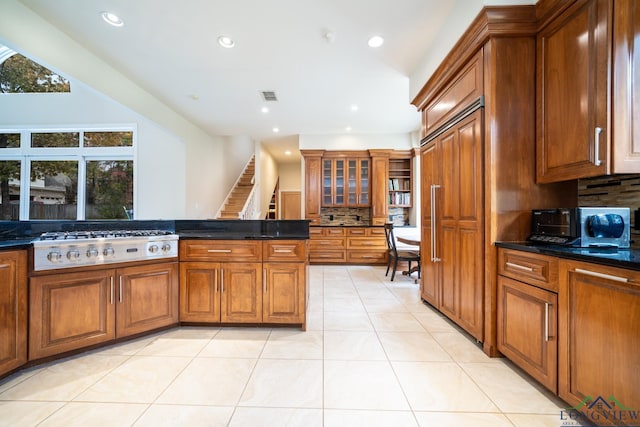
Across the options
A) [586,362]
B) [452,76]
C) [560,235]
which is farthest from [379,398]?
[452,76]

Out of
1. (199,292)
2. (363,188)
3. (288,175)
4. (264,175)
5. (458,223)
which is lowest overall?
(199,292)

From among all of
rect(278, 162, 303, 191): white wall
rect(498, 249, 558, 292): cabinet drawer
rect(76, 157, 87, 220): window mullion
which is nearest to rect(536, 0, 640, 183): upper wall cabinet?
rect(498, 249, 558, 292): cabinet drawer

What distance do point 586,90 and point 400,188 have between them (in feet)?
14.4

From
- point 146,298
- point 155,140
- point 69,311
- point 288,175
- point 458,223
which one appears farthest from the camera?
point 288,175

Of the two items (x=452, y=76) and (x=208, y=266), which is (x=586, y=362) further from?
(x=208, y=266)

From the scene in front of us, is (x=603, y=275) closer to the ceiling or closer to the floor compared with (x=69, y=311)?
closer to the ceiling

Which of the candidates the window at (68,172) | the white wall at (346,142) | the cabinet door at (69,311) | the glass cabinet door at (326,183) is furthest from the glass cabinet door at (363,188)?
the window at (68,172)

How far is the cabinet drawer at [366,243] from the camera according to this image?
5.35 meters

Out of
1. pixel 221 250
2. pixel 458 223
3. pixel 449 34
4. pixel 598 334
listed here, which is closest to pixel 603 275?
pixel 598 334

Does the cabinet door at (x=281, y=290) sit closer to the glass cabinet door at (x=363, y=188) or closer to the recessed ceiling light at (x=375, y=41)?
the recessed ceiling light at (x=375, y=41)

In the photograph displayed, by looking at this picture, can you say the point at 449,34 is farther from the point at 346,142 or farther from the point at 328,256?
the point at 328,256

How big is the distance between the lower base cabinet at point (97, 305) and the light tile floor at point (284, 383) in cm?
15

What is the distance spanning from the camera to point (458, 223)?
229cm

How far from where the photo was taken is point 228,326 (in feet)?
7.98
